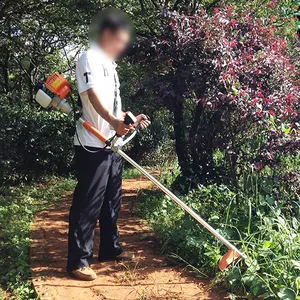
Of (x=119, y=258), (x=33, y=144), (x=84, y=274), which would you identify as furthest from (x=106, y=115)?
(x=33, y=144)

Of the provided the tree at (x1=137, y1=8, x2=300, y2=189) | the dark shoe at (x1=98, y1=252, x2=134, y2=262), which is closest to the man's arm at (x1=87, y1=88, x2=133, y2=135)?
the tree at (x1=137, y1=8, x2=300, y2=189)

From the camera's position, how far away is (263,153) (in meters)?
3.90

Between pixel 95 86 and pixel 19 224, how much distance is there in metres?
2.49

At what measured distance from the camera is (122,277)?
344 centimetres

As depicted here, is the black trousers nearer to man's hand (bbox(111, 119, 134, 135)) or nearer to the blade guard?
man's hand (bbox(111, 119, 134, 135))

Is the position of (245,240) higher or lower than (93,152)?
lower

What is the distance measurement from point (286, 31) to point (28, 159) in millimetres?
4657

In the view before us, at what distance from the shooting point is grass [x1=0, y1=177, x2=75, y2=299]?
338cm

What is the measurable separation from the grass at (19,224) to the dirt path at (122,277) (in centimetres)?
9

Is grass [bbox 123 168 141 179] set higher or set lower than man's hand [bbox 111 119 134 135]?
lower

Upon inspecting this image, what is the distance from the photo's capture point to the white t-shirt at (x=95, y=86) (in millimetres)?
3164

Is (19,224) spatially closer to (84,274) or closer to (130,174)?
(84,274)

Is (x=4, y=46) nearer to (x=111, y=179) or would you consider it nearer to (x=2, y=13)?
(x=2, y=13)

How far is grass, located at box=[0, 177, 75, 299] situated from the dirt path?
93mm
